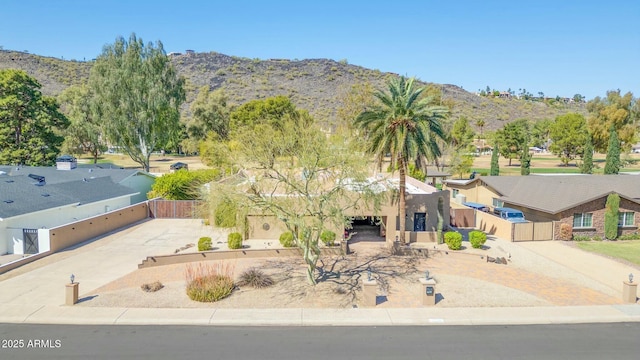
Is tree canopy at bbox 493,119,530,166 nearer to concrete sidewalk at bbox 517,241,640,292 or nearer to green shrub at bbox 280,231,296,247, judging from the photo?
concrete sidewalk at bbox 517,241,640,292

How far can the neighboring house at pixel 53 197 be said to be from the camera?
23656 mm

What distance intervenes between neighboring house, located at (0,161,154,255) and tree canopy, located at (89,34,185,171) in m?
9.13

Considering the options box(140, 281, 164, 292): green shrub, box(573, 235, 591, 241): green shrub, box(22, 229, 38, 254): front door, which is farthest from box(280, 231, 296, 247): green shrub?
box(573, 235, 591, 241): green shrub

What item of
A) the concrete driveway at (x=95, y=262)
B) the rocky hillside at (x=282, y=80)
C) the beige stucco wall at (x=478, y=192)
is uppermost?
the rocky hillside at (x=282, y=80)

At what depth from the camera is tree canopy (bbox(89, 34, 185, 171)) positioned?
152 ft

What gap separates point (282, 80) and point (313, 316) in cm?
12694

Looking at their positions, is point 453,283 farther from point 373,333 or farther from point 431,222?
point 431,222

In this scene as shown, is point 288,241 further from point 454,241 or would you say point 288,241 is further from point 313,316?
point 454,241

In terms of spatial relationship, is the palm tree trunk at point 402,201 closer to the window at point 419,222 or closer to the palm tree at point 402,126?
the palm tree at point 402,126

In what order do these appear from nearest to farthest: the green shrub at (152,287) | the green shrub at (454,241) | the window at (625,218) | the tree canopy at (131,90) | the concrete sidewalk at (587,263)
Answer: the green shrub at (152,287) → the concrete sidewalk at (587,263) → the green shrub at (454,241) → the window at (625,218) → the tree canopy at (131,90)

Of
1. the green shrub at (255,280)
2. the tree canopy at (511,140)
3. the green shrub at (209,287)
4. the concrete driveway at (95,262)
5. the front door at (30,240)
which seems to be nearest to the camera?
the green shrub at (209,287)

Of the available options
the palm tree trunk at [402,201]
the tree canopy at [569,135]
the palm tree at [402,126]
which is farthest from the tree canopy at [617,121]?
the palm tree trunk at [402,201]

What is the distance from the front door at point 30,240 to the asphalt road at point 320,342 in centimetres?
1109

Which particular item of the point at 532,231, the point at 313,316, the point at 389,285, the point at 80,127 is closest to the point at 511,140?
the point at 532,231
